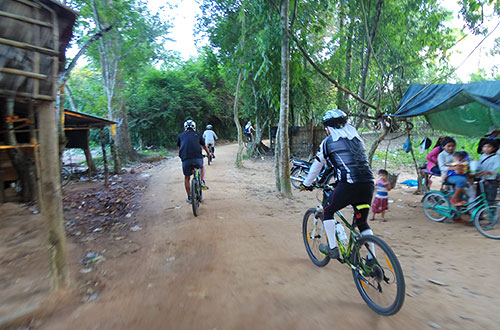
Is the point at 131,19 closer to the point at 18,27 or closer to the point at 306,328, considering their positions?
the point at 18,27

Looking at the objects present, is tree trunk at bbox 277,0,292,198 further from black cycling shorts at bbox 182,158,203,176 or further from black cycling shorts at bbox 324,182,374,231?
black cycling shorts at bbox 324,182,374,231

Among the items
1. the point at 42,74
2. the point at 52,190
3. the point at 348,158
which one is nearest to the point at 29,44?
the point at 42,74

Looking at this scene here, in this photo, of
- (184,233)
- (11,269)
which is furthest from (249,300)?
(11,269)

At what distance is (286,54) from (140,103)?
1618cm

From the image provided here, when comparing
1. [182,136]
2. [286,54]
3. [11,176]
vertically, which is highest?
[286,54]

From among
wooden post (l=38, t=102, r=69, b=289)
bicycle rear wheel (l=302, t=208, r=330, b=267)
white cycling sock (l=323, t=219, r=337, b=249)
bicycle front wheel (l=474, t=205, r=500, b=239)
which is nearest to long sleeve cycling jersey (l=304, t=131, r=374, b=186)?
white cycling sock (l=323, t=219, r=337, b=249)

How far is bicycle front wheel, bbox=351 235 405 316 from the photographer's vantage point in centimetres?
232

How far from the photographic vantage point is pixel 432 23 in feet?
26.1

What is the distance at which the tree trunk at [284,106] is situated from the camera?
6445 millimetres

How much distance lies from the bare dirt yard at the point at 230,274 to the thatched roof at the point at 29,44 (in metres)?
2.16

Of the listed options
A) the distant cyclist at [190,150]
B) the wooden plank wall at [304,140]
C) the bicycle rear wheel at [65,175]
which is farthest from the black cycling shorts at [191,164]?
the wooden plank wall at [304,140]

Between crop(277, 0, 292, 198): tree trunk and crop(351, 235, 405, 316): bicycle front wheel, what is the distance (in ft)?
15.1

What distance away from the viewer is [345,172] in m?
2.84

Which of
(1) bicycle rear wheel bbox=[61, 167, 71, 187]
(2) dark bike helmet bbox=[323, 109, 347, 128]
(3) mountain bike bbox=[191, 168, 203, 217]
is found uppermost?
(2) dark bike helmet bbox=[323, 109, 347, 128]
